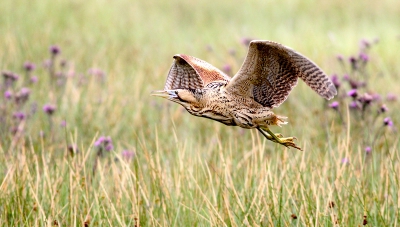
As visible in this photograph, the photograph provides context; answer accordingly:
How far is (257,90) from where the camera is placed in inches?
Answer: 111

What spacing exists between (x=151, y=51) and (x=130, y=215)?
5699mm

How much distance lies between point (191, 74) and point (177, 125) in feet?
10.0

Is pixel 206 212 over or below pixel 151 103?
below

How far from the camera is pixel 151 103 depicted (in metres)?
6.58

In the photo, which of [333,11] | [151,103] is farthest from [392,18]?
[151,103]

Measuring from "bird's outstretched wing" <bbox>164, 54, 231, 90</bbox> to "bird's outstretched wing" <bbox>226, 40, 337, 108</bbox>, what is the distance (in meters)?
0.21

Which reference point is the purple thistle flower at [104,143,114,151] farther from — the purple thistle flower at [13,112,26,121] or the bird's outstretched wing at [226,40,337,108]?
the bird's outstretched wing at [226,40,337,108]

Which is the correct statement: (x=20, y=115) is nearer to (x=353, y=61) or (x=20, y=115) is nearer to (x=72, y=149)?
(x=72, y=149)

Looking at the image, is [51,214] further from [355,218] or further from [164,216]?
[355,218]

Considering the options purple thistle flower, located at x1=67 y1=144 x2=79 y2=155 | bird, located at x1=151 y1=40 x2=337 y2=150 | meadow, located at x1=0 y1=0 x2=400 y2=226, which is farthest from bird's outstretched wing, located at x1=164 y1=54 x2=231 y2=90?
purple thistle flower, located at x1=67 y1=144 x2=79 y2=155

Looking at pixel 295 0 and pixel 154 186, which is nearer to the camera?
pixel 154 186

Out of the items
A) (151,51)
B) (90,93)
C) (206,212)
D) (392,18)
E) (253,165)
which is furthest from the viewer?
(392,18)

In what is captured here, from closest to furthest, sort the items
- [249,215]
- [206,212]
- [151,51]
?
[249,215], [206,212], [151,51]

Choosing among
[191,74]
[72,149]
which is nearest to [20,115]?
[72,149]
